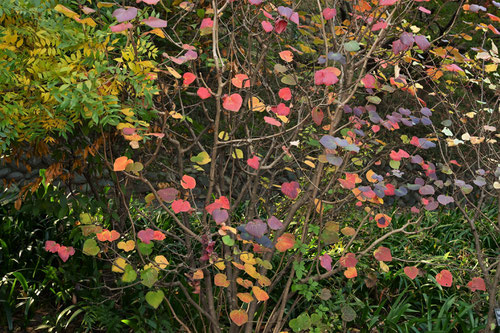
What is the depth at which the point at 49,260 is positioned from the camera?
3.66m

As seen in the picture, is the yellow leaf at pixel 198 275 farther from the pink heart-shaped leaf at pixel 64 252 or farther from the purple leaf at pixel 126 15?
the purple leaf at pixel 126 15

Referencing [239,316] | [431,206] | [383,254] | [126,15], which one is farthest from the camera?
[431,206]

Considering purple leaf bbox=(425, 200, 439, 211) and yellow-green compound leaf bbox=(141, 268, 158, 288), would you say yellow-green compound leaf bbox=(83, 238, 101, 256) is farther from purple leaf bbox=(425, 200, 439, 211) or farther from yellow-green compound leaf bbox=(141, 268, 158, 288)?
purple leaf bbox=(425, 200, 439, 211)

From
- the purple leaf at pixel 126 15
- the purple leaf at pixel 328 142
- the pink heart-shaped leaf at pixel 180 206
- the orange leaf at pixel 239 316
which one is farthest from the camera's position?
the orange leaf at pixel 239 316

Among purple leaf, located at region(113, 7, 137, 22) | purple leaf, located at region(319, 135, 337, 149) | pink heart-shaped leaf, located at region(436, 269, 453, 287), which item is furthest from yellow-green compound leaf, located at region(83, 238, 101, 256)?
pink heart-shaped leaf, located at region(436, 269, 453, 287)

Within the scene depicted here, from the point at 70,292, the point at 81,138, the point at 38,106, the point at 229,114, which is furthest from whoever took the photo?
the point at 70,292

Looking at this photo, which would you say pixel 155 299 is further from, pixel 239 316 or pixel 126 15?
pixel 126 15

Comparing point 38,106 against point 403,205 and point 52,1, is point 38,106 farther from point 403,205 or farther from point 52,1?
point 403,205

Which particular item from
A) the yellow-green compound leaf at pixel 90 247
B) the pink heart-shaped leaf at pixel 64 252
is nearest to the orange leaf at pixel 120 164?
the yellow-green compound leaf at pixel 90 247

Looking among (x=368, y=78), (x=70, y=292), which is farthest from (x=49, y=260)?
(x=368, y=78)

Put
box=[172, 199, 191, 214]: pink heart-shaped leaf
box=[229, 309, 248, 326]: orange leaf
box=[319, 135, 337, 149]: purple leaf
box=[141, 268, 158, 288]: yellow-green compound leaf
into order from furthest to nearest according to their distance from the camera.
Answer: box=[229, 309, 248, 326]: orange leaf, box=[141, 268, 158, 288]: yellow-green compound leaf, box=[172, 199, 191, 214]: pink heart-shaped leaf, box=[319, 135, 337, 149]: purple leaf

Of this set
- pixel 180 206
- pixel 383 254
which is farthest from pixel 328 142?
pixel 383 254

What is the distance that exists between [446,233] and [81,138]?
3586 millimetres

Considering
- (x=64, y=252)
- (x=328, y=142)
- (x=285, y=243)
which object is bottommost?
(x=64, y=252)
